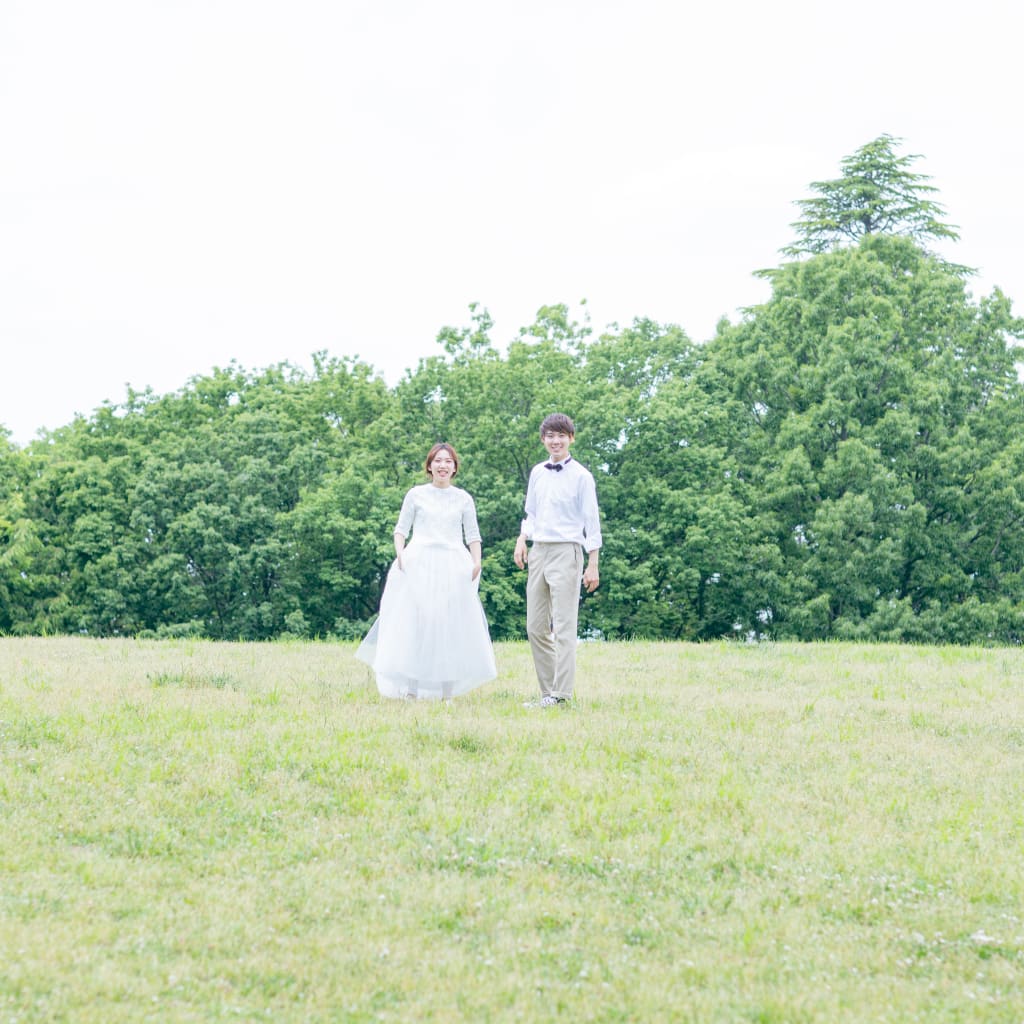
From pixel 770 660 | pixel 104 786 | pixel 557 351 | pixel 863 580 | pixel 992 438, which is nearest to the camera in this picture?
pixel 104 786

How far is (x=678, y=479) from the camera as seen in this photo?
143 ft

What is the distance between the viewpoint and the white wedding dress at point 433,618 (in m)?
11.4

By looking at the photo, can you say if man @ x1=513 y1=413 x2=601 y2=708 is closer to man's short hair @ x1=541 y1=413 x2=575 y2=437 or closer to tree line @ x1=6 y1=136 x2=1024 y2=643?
man's short hair @ x1=541 y1=413 x2=575 y2=437

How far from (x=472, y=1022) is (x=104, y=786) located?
4.09 meters

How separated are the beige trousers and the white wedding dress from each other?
530 mm

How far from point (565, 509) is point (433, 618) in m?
1.64

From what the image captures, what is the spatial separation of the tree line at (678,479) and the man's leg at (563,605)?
91.5 feet

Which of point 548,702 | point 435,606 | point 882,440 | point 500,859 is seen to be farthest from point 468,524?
point 882,440

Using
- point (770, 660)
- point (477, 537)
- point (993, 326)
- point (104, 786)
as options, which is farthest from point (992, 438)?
point (104, 786)

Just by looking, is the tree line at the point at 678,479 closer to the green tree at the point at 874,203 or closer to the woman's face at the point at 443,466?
the green tree at the point at 874,203

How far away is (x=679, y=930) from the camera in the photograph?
579cm

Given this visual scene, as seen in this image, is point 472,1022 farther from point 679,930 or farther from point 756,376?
point 756,376

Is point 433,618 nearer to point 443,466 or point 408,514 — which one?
point 408,514

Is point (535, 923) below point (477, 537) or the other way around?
below
